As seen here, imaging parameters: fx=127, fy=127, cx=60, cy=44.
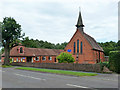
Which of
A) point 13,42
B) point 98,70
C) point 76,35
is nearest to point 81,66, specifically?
point 98,70

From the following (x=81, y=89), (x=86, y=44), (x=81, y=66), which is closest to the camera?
(x=81, y=89)

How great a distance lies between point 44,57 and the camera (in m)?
47.6

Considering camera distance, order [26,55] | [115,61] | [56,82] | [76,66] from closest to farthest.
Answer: [56,82]
[115,61]
[76,66]
[26,55]

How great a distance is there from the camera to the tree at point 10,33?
35.5 m

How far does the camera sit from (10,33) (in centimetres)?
3606

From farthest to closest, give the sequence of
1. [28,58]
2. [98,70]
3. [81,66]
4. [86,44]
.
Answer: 1. [28,58]
2. [86,44]
3. [81,66]
4. [98,70]

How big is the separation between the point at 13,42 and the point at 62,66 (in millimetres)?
18324

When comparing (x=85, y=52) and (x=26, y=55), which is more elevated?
(x=85, y=52)

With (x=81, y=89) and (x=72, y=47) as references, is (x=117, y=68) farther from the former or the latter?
(x=72, y=47)

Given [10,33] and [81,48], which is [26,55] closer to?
[10,33]

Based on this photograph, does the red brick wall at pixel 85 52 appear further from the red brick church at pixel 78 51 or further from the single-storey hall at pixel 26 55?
the single-storey hall at pixel 26 55

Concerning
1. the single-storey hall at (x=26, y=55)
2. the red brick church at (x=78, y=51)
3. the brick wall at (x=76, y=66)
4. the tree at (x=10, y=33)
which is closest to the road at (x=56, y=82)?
the brick wall at (x=76, y=66)

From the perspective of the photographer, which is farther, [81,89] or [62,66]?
[62,66]

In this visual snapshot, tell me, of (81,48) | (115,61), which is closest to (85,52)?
(81,48)
